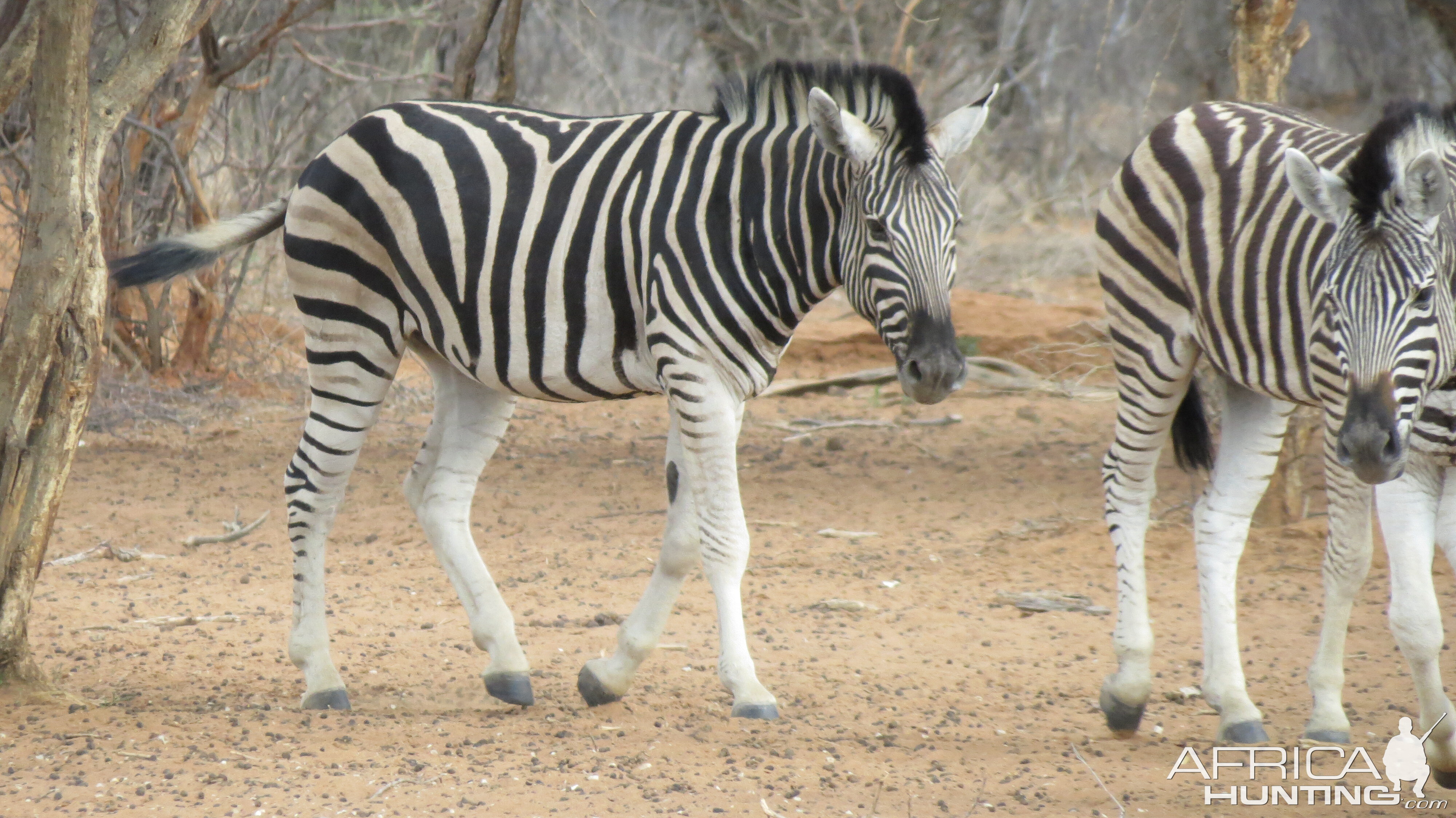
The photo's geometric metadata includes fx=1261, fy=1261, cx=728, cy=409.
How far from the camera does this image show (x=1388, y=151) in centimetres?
346

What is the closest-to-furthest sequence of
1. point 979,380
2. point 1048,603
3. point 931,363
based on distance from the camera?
point 931,363
point 1048,603
point 979,380

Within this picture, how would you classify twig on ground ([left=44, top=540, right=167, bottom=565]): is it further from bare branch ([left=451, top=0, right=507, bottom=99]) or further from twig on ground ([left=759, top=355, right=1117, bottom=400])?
twig on ground ([left=759, top=355, right=1117, bottom=400])

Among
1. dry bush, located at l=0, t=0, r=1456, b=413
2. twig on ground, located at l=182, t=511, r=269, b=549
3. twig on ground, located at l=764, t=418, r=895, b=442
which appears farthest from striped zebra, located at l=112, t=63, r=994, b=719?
twig on ground, located at l=764, t=418, r=895, b=442

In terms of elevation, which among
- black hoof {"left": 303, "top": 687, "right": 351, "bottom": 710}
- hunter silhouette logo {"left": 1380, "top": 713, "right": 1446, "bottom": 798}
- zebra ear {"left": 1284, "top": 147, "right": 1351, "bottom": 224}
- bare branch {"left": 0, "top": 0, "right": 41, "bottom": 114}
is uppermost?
bare branch {"left": 0, "top": 0, "right": 41, "bottom": 114}

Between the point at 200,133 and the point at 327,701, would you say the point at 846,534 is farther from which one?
the point at 200,133

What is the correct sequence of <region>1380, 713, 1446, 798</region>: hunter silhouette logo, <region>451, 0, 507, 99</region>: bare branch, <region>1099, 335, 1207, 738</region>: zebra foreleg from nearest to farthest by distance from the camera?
1. <region>1380, 713, 1446, 798</region>: hunter silhouette logo
2. <region>1099, 335, 1207, 738</region>: zebra foreleg
3. <region>451, 0, 507, 99</region>: bare branch

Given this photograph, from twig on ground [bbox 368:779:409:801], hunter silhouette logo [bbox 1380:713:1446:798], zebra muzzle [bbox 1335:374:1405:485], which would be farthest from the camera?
hunter silhouette logo [bbox 1380:713:1446:798]

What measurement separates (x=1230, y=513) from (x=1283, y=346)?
0.80 m

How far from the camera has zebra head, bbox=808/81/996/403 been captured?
383 cm

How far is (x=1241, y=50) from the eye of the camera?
685 centimetres

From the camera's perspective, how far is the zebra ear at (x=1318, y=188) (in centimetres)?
351

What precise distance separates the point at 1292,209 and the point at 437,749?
10.5 feet

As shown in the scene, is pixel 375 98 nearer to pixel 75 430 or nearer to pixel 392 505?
pixel 392 505

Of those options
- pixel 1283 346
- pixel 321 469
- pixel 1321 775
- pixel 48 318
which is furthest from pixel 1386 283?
pixel 48 318
